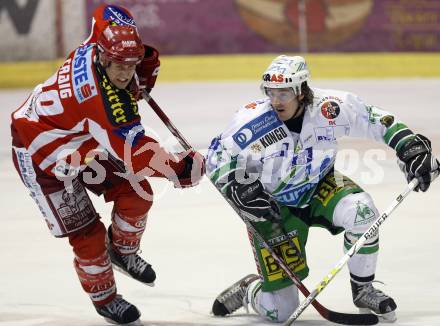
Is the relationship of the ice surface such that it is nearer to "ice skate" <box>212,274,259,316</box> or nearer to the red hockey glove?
"ice skate" <box>212,274,259,316</box>

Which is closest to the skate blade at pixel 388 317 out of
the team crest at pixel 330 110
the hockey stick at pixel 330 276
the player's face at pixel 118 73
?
the hockey stick at pixel 330 276

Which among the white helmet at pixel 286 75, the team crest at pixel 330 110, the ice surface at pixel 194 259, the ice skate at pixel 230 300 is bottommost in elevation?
the ice surface at pixel 194 259

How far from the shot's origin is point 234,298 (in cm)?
431

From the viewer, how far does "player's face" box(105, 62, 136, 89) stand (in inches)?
155

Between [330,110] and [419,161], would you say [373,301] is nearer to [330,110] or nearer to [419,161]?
[419,161]

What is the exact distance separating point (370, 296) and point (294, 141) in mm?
678

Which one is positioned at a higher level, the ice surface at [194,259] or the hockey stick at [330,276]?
the hockey stick at [330,276]

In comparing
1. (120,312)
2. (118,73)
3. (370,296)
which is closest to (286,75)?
(118,73)

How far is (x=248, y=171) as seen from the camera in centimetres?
419

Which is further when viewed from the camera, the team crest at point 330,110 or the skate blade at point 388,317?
the team crest at point 330,110

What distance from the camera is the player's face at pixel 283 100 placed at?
4.12 meters

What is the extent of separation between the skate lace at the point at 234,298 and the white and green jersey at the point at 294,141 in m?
0.41

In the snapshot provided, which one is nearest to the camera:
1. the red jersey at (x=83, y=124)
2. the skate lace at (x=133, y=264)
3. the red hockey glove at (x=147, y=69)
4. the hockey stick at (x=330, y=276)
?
the red jersey at (x=83, y=124)

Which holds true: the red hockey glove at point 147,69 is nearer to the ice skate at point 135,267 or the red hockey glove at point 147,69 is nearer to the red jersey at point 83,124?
the red jersey at point 83,124
